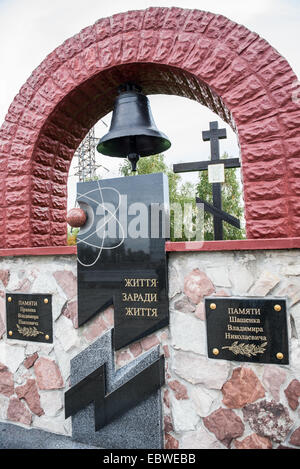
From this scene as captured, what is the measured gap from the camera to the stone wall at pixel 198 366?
1.99 meters

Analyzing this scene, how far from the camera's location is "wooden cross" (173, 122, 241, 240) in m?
5.46

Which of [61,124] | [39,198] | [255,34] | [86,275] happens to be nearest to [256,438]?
[86,275]

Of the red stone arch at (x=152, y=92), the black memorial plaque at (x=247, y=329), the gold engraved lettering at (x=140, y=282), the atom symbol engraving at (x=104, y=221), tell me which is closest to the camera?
the black memorial plaque at (x=247, y=329)

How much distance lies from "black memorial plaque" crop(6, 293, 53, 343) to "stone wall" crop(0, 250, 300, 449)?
7 centimetres

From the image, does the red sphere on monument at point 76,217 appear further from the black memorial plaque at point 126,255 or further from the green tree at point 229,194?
the green tree at point 229,194

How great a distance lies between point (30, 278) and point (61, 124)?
4.74ft

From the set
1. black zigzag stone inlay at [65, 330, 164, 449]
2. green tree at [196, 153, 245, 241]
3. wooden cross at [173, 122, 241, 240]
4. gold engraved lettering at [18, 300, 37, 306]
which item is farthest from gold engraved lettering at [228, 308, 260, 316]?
green tree at [196, 153, 245, 241]

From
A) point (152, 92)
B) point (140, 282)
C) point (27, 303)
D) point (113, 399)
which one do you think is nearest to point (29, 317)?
point (27, 303)

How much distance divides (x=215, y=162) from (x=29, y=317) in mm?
4193

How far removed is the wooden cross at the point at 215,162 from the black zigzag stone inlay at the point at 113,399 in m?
3.49

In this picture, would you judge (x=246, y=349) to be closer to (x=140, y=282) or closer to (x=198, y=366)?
(x=198, y=366)

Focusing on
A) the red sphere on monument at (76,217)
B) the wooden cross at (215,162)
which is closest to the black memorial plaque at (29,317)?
the red sphere on monument at (76,217)

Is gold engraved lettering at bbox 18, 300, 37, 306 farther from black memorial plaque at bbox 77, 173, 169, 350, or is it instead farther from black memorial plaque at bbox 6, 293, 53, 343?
black memorial plaque at bbox 77, 173, 169, 350

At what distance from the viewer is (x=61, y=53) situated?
2.76 metres
